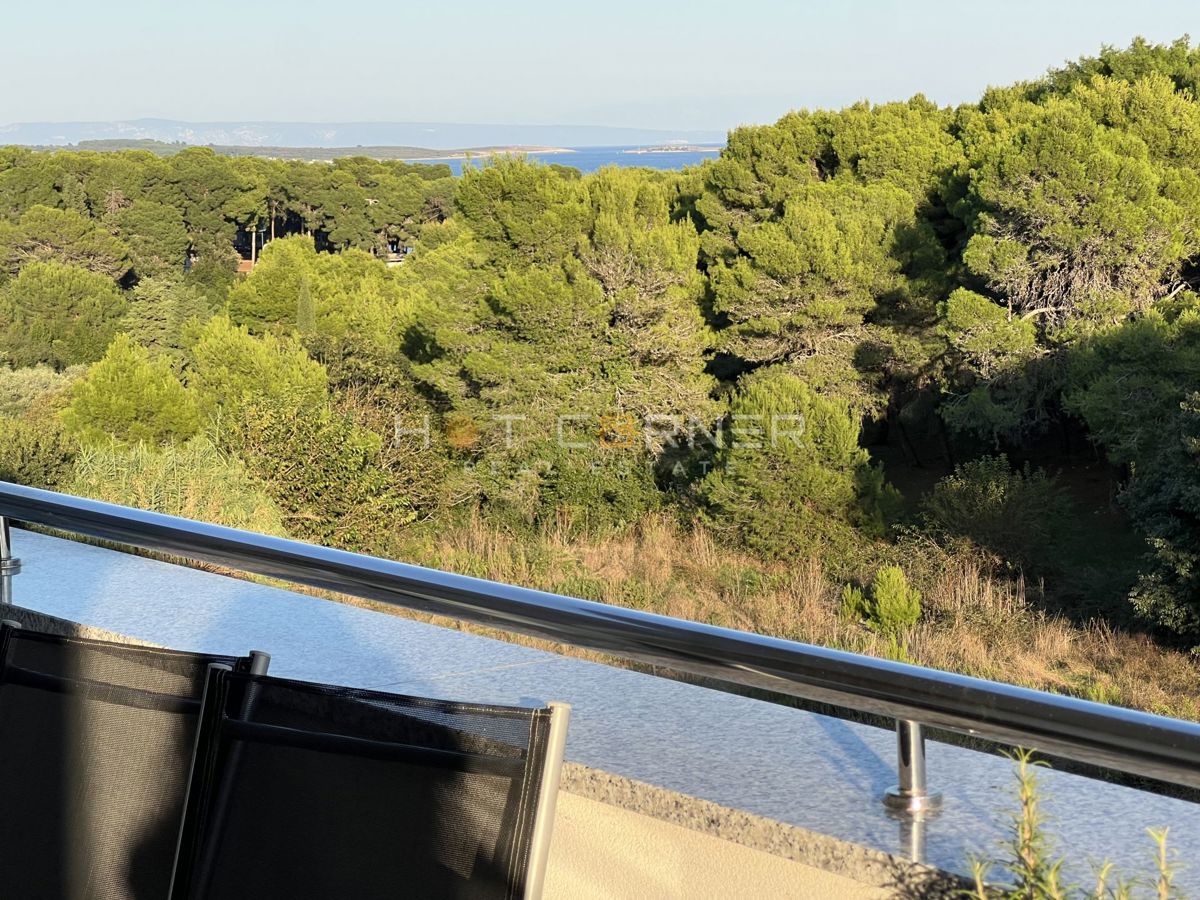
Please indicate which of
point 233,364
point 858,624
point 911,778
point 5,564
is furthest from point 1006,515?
point 233,364

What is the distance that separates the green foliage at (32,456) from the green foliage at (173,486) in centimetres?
77

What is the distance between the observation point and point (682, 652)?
1202 mm

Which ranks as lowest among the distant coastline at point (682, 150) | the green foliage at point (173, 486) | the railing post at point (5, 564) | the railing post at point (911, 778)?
the green foliage at point (173, 486)

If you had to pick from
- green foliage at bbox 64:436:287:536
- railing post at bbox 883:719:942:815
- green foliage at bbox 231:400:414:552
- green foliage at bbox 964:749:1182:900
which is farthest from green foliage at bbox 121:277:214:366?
green foliage at bbox 964:749:1182:900

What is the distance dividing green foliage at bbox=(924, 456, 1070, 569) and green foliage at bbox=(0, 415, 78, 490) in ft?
35.6

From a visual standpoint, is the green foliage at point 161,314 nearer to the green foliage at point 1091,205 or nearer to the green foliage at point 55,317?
the green foliage at point 55,317

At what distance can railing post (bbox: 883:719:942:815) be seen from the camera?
4.14 ft

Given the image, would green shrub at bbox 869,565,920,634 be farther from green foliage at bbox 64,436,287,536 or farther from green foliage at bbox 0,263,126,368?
green foliage at bbox 0,263,126,368

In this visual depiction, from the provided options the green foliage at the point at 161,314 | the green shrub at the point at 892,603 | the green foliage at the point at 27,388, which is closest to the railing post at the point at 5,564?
the green shrub at the point at 892,603

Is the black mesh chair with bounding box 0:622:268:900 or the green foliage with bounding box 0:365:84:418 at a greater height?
the black mesh chair with bounding box 0:622:268:900

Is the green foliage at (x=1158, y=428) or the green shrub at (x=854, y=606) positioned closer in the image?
the green shrub at (x=854, y=606)

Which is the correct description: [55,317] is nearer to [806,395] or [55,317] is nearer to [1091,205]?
[806,395]

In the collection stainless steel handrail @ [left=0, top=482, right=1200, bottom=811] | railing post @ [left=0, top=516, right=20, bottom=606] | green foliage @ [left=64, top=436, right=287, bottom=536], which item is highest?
stainless steel handrail @ [left=0, top=482, right=1200, bottom=811]

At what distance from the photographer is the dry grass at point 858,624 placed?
1008 centimetres
